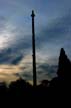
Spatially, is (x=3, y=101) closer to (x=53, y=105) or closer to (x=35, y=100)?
(x=35, y=100)

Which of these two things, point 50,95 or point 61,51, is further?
point 61,51

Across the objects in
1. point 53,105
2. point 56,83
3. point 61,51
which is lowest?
point 53,105

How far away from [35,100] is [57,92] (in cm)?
215

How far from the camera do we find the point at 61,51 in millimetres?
33094

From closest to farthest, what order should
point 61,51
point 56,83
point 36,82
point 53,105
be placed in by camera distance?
point 53,105 → point 56,83 → point 61,51 → point 36,82

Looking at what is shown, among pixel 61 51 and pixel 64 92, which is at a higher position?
pixel 61 51

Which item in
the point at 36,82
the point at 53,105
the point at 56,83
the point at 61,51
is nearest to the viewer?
the point at 53,105

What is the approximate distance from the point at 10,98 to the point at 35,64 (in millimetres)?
14384

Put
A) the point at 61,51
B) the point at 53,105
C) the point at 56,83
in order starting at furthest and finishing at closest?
1. the point at 61,51
2. the point at 56,83
3. the point at 53,105

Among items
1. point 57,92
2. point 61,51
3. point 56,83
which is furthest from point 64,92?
point 61,51

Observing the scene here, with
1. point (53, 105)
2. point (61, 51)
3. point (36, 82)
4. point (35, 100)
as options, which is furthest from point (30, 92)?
point (36, 82)

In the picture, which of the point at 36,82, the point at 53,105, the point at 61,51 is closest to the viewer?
the point at 53,105

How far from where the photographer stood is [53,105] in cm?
2434

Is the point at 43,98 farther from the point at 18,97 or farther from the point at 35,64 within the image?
the point at 35,64
